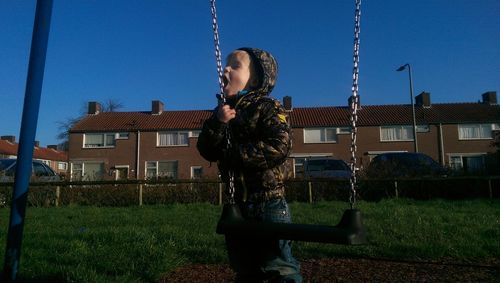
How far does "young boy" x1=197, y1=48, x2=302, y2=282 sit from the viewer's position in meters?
2.18

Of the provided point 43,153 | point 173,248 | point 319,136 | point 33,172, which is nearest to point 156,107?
point 319,136

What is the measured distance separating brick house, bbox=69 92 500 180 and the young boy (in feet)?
116

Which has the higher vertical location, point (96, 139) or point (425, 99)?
point (425, 99)

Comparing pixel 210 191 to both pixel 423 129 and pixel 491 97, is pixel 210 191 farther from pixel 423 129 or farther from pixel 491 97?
pixel 491 97

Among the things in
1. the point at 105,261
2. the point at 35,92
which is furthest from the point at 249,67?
the point at 105,261

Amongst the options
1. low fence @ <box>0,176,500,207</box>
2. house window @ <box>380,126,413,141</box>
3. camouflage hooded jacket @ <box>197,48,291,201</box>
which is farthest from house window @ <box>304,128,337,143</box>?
camouflage hooded jacket @ <box>197,48,291,201</box>

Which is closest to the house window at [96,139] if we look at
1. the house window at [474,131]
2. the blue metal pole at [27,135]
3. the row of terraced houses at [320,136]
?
the row of terraced houses at [320,136]

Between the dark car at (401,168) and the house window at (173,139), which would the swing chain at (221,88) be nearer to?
the dark car at (401,168)

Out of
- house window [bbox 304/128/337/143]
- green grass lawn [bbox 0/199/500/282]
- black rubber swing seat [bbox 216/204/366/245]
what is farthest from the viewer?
house window [bbox 304/128/337/143]

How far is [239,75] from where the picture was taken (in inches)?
97.3

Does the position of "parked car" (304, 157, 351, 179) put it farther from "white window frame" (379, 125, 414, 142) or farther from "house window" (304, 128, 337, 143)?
"white window frame" (379, 125, 414, 142)

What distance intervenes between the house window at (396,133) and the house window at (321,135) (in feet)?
13.6

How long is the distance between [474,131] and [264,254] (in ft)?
135

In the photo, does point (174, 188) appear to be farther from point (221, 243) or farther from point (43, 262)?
point (43, 262)
